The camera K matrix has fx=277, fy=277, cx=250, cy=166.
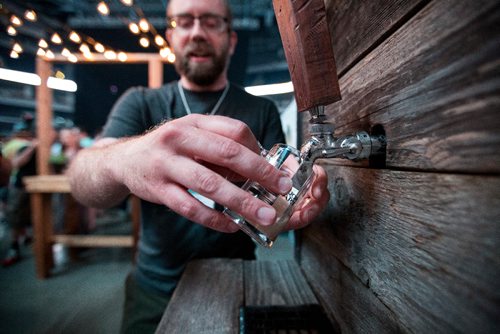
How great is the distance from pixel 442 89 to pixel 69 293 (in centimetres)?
291

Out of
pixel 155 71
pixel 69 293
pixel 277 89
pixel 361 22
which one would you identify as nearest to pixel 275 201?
pixel 361 22

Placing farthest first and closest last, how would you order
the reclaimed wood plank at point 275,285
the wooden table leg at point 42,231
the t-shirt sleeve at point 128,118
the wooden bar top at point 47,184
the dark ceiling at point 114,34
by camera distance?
the dark ceiling at point 114,34
the wooden table leg at point 42,231
the wooden bar top at point 47,184
the t-shirt sleeve at point 128,118
the reclaimed wood plank at point 275,285

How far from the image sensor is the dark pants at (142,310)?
101 cm

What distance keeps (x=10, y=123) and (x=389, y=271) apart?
1521 centimetres

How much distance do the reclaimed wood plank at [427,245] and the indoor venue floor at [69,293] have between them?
195 cm

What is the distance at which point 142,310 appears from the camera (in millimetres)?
1056

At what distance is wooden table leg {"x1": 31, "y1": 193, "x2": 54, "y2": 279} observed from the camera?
2.53m

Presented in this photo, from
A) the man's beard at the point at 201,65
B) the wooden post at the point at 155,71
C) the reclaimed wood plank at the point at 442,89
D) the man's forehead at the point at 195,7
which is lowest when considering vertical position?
the reclaimed wood plank at the point at 442,89

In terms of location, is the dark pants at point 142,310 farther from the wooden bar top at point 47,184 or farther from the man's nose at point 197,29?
the wooden bar top at point 47,184

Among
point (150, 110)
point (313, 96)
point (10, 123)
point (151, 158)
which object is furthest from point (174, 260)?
point (10, 123)

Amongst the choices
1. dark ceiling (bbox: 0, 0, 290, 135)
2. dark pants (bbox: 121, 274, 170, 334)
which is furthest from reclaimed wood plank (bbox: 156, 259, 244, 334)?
dark ceiling (bbox: 0, 0, 290, 135)

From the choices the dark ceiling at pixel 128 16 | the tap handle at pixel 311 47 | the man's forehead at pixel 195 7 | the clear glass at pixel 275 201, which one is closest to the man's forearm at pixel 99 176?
the clear glass at pixel 275 201

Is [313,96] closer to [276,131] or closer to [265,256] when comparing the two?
[276,131]

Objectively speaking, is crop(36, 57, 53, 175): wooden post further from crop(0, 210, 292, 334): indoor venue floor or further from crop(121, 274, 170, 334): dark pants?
crop(121, 274, 170, 334): dark pants
